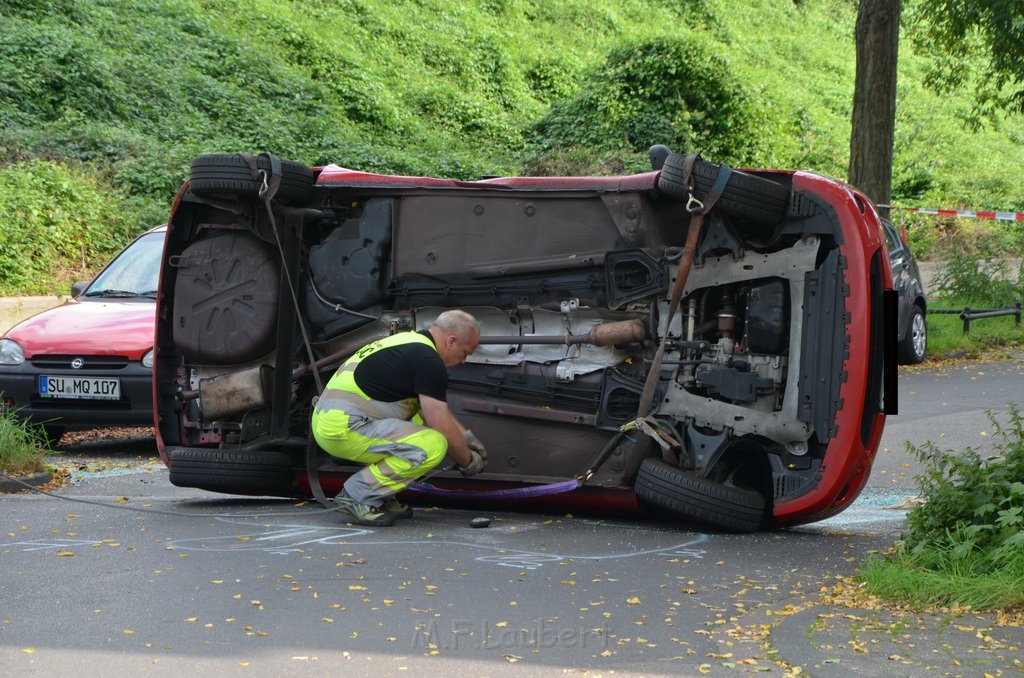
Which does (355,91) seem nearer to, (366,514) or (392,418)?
(392,418)

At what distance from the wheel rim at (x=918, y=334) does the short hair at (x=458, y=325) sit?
916 centimetres

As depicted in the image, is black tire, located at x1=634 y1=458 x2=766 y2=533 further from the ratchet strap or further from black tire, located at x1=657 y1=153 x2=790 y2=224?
black tire, located at x1=657 y1=153 x2=790 y2=224

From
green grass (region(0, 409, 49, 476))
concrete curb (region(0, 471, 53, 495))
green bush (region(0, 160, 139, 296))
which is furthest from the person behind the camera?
green bush (region(0, 160, 139, 296))

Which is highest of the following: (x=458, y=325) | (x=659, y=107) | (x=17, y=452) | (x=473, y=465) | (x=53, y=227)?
(x=659, y=107)

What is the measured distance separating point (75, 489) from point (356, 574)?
342 centimetres

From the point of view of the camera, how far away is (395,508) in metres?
6.70

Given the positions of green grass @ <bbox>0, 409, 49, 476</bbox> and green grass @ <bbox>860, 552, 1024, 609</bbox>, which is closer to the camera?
green grass @ <bbox>860, 552, 1024, 609</bbox>

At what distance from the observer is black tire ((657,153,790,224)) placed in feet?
20.0

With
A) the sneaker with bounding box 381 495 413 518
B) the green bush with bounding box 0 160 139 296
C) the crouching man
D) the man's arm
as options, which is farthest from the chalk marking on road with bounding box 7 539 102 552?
the green bush with bounding box 0 160 139 296

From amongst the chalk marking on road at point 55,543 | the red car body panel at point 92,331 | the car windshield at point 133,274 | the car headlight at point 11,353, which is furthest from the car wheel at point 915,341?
the chalk marking on road at point 55,543

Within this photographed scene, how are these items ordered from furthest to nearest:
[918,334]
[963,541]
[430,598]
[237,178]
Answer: [918,334], [237,178], [963,541], [430,598]

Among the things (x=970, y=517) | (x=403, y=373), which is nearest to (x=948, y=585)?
(x=970, y=517)

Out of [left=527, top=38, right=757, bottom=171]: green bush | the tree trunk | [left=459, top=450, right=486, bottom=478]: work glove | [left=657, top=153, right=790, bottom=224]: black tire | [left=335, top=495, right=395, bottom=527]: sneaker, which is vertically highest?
[left=527, top=38, right=757, bottom=171]: green bush

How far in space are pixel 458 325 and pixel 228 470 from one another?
158 centimetres
